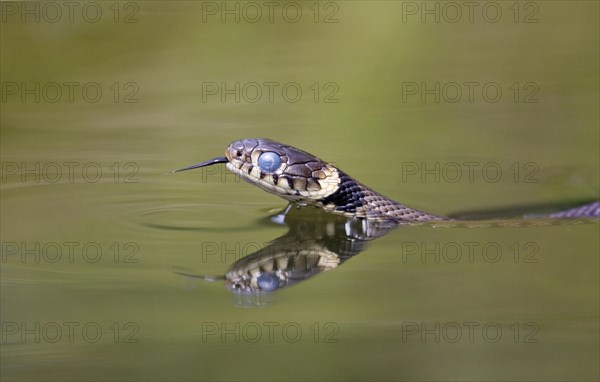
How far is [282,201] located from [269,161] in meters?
0.66

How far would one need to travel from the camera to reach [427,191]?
7.69m

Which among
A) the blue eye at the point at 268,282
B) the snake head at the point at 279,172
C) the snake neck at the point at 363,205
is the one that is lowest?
the blue eye at the point at 268,282

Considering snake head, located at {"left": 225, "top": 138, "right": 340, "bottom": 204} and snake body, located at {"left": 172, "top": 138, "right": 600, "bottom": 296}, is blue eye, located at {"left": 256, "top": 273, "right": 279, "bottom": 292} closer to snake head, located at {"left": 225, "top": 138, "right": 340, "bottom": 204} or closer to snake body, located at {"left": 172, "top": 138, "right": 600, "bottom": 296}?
snake body, located at {"left": 172, "top": 138, "right": 600, "bottom": 296}

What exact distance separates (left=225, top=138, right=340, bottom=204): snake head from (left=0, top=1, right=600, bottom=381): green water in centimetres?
28

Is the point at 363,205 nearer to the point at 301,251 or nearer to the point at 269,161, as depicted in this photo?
the point at 269,161

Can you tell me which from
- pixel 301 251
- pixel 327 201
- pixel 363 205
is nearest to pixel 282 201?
pixel 327 201

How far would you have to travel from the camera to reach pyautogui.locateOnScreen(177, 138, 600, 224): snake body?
22.4ft

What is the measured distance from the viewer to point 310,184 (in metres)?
6.84

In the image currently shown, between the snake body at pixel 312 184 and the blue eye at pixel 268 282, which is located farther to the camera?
the snake body at pixel 312 184

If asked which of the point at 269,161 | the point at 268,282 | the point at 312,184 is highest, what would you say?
the point at 269,161

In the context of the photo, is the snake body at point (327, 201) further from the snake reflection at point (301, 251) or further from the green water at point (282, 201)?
the green water at point (282, 201)

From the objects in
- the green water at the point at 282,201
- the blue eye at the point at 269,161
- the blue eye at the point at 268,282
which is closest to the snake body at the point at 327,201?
the blue eye at the point at 269,161

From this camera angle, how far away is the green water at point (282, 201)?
4629mm

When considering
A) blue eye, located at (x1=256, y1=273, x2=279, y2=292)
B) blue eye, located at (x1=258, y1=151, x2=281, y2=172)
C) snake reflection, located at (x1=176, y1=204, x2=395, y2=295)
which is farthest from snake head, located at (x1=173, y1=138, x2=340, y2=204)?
blue eye, located at (x1=256, y1=273, x2=279, y2=292)
